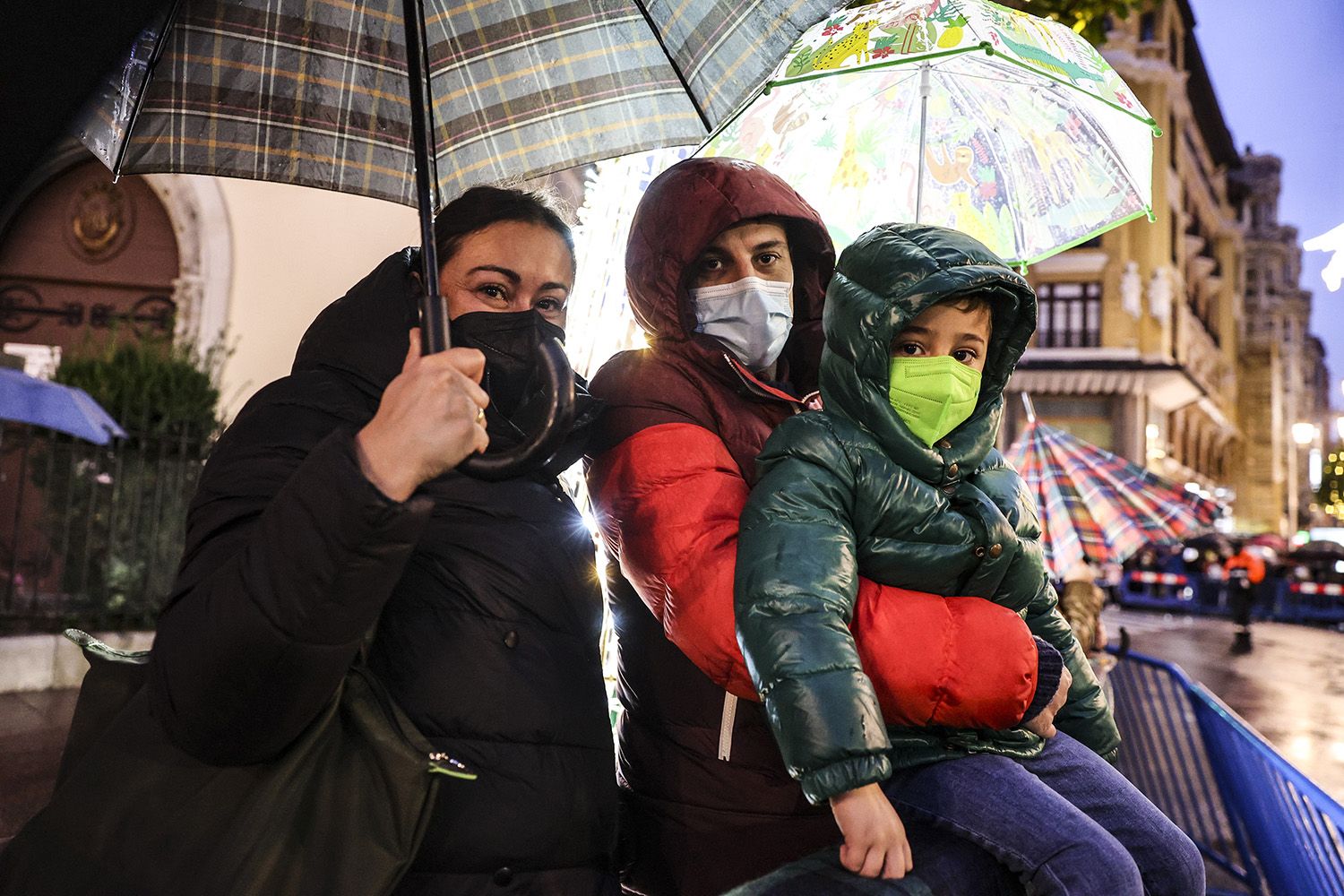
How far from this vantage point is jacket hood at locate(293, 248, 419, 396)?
183 centimetres

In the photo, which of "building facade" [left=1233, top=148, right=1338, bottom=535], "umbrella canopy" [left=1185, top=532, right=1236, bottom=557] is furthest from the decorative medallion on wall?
"building facade" [left=1233, top=148, right=1338, bottom=535]

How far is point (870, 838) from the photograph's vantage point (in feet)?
5.32

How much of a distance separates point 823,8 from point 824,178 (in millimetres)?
1706

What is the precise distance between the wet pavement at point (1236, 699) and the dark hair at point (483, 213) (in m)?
4.24

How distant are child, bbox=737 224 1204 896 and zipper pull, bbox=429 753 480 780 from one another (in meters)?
0.48

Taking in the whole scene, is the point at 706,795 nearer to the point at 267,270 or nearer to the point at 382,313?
the point at 382,313

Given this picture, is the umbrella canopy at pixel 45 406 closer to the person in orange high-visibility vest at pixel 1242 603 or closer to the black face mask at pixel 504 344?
the black face mask at pixel 504 344

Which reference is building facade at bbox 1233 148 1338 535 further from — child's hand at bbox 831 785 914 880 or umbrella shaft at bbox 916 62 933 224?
child's hand at bbox 831 785 914 880

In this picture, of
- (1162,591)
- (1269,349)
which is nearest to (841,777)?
(1162,591)

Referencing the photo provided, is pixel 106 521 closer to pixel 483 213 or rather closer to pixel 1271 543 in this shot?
pixel 483 213

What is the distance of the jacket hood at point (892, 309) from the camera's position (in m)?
1.97

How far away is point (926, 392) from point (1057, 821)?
0.80 m

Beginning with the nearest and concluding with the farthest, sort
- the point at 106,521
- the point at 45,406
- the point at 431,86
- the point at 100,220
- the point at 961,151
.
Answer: the point at 431,86 < the point at 961,151 < the point at 45,406 < the point at 106,521 < the point at 100,220

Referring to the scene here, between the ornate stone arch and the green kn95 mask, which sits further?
the ornate stone arch
